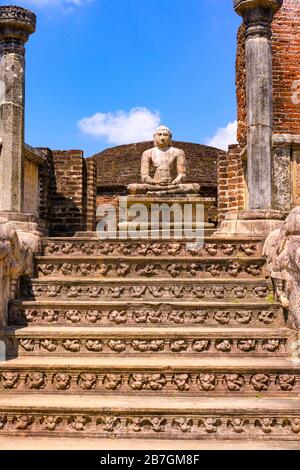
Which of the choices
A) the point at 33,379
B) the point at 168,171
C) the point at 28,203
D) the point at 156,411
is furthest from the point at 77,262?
the point at 28,203

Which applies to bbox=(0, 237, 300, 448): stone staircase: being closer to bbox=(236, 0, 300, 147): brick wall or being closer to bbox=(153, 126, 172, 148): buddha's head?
bbox=(153, 126, 172, 148): buddha's head

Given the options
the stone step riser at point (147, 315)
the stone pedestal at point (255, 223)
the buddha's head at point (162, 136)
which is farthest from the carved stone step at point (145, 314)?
the buddha's head at point (162, 136)

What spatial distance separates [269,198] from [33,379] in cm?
337

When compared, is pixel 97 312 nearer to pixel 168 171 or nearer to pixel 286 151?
pixel 286 151

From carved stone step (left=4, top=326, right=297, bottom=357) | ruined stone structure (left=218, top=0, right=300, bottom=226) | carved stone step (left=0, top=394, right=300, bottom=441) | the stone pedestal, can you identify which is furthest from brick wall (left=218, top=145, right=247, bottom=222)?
carved stone step (left=0, top=394, right=300, bottom=441)

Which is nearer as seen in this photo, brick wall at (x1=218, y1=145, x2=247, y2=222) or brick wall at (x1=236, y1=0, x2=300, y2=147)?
brick wall at (x1=236, y1=0, x2=300, y2=147)

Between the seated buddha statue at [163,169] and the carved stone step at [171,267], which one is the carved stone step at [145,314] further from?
the seated buddha statue at [163,169]

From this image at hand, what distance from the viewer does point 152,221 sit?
7.70 metres

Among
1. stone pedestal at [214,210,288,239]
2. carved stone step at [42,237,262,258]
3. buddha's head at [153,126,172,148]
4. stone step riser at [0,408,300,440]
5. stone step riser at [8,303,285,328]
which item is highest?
buddha's head at [153,126,172,148]

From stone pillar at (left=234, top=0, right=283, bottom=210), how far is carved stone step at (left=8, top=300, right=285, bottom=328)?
1.85 meters

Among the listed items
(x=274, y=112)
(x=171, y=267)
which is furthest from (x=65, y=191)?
(x=171, y=267)

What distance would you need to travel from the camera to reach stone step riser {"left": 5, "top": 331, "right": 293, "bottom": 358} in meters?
4.12

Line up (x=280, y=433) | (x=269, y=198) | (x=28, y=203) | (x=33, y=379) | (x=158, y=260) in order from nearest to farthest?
1. (x=280, y=433)
2. (x=33, y=379)
3. (x=158, y=260)
4. (x=269, y=198)
5. (x=28, y=203)

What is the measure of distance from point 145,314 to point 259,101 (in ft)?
9.91
